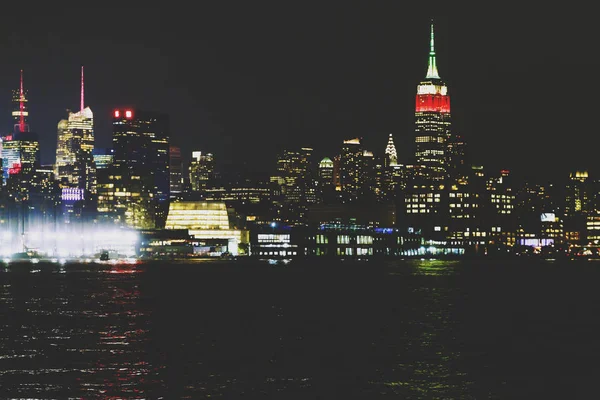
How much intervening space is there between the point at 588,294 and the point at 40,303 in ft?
167

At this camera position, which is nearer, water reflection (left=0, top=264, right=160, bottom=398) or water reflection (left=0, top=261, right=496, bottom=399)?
water reflection (left=0, top=264, right=160, bottom=398)

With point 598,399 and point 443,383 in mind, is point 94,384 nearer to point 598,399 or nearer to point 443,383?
point 443,383

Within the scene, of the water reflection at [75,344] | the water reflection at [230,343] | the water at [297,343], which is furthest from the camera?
the water at [297,343]

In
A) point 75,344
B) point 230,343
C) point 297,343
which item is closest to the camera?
point 75,344

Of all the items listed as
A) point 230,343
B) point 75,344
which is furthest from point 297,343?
point 75,344

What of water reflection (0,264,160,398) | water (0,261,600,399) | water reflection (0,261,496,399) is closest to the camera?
water reflection (0,264,160,398)

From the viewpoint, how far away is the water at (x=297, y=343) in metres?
46.6

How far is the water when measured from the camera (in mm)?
46562

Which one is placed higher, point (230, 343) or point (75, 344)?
point (75, 344)

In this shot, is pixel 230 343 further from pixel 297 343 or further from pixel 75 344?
pixel 75 344

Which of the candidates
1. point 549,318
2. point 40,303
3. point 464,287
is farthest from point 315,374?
point 464,287

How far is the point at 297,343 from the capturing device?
61.9m

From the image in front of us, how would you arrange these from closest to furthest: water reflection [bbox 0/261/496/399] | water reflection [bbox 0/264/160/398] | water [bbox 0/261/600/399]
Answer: water reflection [bbox 0/264/160/398], water reflection [bbox 0/261/496/399], water [bbox 0/261/600/399]

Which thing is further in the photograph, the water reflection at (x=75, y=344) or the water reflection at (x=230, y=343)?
the water reflection at (x=230, y=343)
